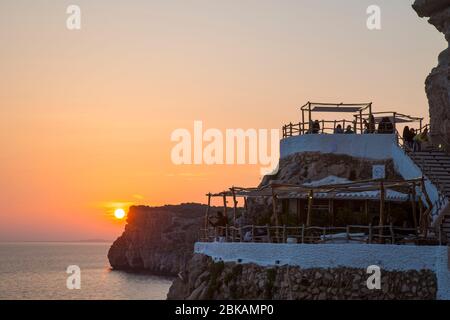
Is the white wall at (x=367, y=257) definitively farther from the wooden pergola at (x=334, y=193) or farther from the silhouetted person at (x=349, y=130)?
the silhouetted person at (x=349, y=130)

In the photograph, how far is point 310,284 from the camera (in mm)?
28016

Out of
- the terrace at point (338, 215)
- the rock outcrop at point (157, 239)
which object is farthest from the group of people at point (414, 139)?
the rock outcrop at point (157, 239)

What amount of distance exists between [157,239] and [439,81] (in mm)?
116592

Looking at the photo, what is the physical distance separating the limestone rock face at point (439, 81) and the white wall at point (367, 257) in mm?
12158

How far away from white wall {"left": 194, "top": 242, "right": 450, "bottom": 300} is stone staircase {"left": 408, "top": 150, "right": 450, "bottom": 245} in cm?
363

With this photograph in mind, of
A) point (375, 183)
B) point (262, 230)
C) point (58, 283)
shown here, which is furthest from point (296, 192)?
point (58, 283)

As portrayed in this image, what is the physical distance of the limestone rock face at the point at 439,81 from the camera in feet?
128

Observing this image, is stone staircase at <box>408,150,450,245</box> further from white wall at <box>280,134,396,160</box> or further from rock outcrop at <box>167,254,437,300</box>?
rock outcrop at <box>167,254,437,300</box>

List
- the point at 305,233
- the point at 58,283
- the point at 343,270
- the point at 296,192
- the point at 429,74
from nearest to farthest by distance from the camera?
the point at 343,270, the point at 305,233, the point at 296,192, the point at 429,74, the point at 58,283

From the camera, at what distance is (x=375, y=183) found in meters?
29.7

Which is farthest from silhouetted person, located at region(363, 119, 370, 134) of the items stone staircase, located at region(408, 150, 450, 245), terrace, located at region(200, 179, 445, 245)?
terrace, located at region(200, 179, 445, 245)

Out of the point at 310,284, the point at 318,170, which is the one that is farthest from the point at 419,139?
the point at 310,284
